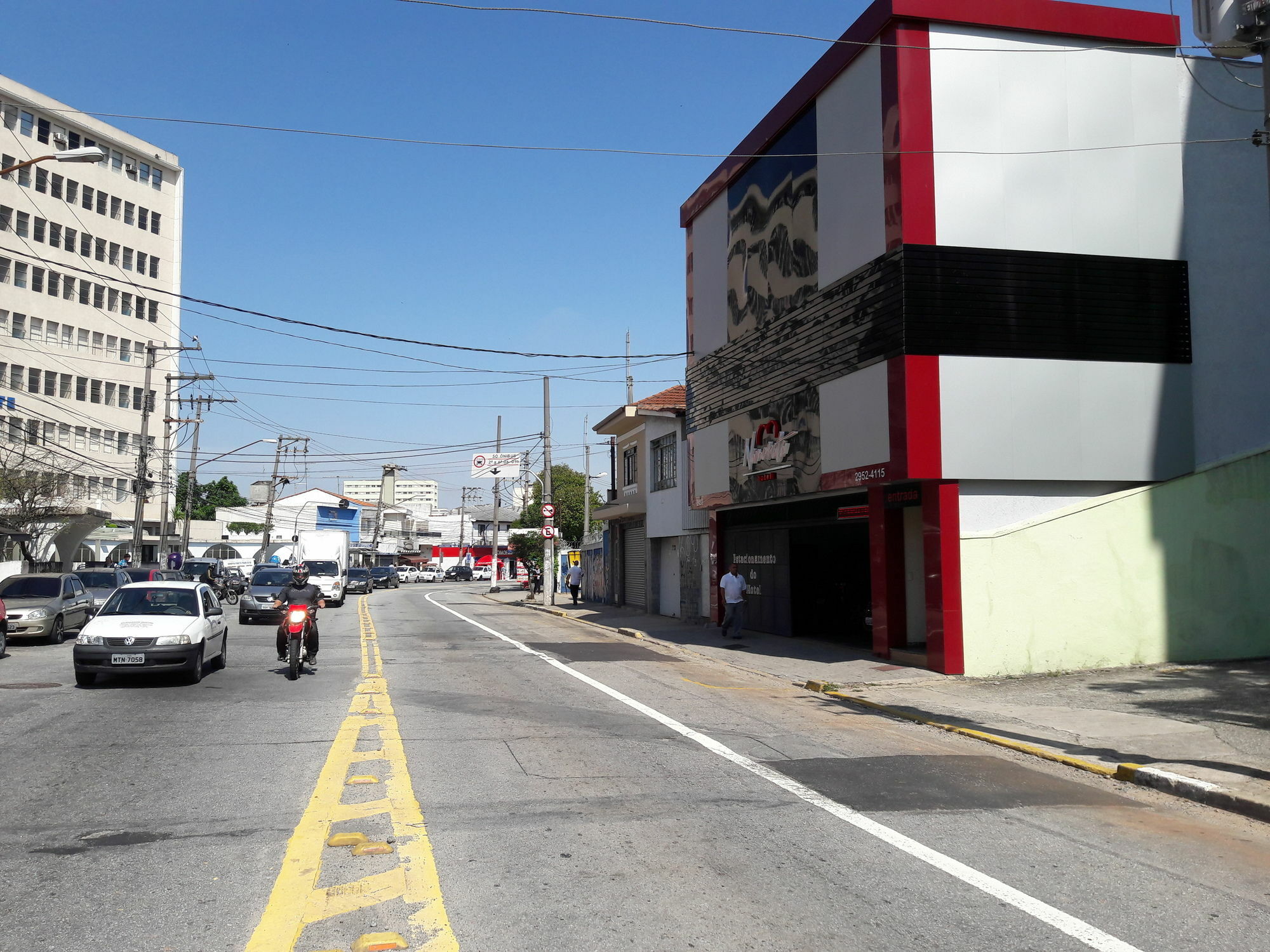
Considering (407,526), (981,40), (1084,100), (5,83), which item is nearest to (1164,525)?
(1084,100)

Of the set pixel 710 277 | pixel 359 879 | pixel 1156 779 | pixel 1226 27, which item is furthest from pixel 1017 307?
pixel 359 879

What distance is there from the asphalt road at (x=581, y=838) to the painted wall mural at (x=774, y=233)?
37.2 feet

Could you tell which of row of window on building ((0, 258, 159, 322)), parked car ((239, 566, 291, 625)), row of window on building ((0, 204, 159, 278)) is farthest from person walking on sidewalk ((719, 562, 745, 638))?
row of window on building ((0, 258, 159, 322))

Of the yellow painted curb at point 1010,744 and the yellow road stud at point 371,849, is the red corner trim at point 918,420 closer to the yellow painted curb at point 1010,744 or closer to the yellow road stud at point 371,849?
the yellow painted curb at point 1010,744

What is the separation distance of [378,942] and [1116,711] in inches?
412

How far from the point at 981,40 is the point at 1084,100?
2.09 m

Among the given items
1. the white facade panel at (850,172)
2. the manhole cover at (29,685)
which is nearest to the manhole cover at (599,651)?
the white facade panel at (850,172)

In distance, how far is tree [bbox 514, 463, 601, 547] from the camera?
206 feet

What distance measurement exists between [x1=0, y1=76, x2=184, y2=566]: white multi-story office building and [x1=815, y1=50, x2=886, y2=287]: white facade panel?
45.9 m

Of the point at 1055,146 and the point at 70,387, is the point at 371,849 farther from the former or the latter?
the point at 70,387

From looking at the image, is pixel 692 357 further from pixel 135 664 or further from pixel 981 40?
pixel 135 664

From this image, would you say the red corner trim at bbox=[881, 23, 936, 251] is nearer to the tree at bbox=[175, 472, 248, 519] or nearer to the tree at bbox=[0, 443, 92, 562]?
the tree at bbox=[0, 443, 92, 562]

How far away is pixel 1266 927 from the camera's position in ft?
16.6

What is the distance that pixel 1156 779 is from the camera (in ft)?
28.2
